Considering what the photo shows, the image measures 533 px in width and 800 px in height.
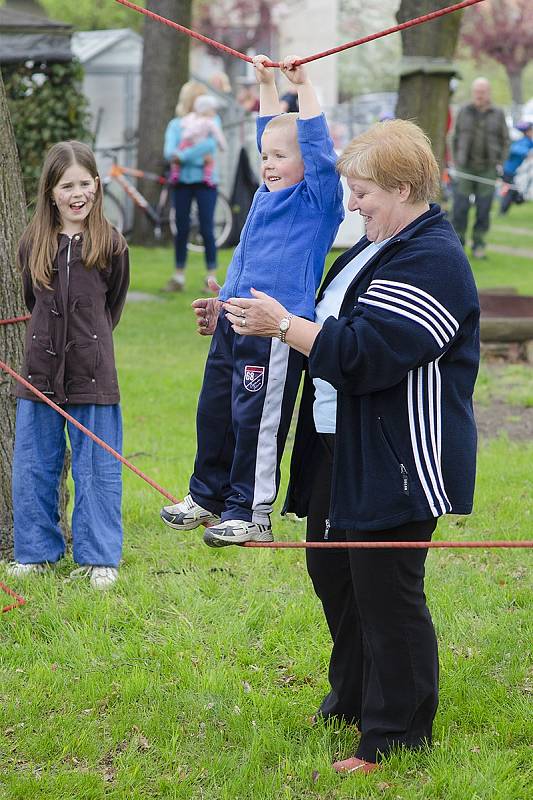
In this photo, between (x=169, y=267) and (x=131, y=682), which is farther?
(x=169, y=267)

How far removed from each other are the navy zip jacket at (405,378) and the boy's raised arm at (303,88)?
524 millimetres

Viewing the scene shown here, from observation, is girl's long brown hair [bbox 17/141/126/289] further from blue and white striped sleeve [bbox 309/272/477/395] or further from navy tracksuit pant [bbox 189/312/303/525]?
blue and white striped sleeve [bbox 309/272/477/395]

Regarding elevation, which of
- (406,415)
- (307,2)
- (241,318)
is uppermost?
(307,2)

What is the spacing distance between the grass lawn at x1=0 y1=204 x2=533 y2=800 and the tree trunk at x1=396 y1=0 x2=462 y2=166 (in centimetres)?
523

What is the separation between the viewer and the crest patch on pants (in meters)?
3.58

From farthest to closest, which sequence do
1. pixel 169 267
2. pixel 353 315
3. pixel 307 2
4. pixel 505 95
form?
pixel 505 95 → pixel 307 2 → pixel 169 267 → pixel 353 315

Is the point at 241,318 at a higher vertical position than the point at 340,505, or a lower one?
higher

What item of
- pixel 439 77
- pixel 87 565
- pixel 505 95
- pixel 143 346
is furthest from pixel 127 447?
pixel 505 95

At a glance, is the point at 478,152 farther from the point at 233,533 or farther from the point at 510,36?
the point at 510,36

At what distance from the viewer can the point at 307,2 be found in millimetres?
50531

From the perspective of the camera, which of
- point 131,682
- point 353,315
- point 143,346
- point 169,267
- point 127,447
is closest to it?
point 353,315

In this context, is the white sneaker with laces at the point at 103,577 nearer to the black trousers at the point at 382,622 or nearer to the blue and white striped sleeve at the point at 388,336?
the black trousers at the point at 382,622

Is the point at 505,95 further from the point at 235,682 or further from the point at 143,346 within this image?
the point at 235,682

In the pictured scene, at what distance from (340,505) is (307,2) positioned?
1988 inches
